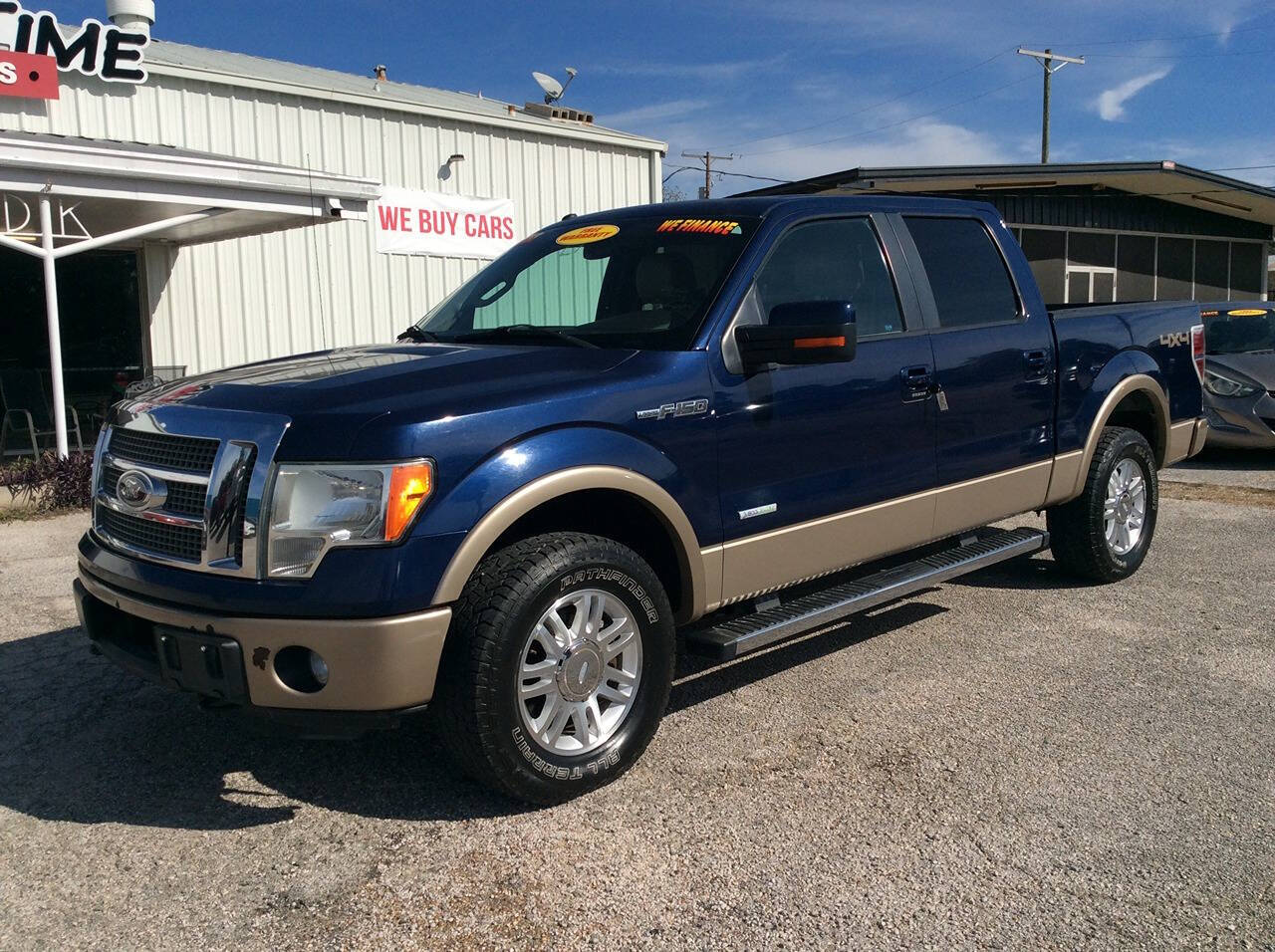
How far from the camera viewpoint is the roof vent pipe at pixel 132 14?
464 inches

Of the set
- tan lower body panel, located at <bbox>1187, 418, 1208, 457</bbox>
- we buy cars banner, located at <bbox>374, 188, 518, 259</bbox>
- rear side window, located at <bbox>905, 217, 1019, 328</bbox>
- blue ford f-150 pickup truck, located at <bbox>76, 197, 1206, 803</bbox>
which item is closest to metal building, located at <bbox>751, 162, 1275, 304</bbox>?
we buy cars banner, located at <bbox>374, 188, 518, 259</bbox>

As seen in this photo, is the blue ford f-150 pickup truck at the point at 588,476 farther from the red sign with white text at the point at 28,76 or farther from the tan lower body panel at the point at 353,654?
the red sign with white text at the point at 28,76

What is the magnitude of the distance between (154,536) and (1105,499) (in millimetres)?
4763

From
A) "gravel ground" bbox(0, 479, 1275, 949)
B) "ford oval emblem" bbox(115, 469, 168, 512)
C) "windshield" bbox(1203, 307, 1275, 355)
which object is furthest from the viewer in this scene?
"windshield" bbox(1203, 307, 1275, 355)

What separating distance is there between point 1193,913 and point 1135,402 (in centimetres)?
394

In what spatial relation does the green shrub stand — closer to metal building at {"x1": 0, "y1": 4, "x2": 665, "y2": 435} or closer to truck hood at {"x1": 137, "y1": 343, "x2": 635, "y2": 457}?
metal building at {"x1": 0, "y1": 4, "x2": 665, "y2": 435}

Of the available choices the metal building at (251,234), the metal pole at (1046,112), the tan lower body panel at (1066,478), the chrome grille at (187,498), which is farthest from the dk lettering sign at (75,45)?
the metal pole at (1046,112)

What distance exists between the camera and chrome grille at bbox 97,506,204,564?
3.27 metres

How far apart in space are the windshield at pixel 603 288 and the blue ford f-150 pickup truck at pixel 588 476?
0.02 m

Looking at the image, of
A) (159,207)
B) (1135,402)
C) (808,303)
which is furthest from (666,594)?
(159,207)

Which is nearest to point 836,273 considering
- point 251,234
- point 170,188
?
point 170,188

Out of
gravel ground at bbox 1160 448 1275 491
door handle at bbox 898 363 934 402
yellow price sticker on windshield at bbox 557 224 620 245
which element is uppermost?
yellow price sticker on windshield at bbox 557 224 620 245

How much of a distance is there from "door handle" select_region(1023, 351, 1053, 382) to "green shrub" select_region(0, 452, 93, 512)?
7.46 metres

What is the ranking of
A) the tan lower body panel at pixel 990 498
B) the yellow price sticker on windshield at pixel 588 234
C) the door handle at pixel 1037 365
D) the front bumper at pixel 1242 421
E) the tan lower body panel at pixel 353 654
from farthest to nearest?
the front bumper at pixel 1242 421, the door handle at pixel 1037 365, the tan lower body panel at pixel 990 498, the yellow price sticker on windshield at pixel 588 234, the tan lower body panel at pixel 353 654
